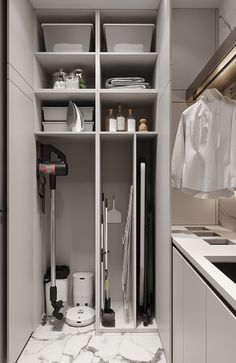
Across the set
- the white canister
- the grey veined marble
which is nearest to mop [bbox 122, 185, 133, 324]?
the grey veined marble

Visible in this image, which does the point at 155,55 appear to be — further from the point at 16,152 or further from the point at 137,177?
the point at 16,152

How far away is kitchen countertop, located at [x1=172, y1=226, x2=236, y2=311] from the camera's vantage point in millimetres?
968

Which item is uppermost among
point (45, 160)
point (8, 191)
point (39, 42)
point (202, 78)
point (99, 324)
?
point (39, 42)

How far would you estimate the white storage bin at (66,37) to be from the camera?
225 centimetres

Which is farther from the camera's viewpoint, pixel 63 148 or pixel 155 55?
pixel 63 148

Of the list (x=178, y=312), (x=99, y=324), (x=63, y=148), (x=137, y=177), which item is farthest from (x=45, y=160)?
(x=178, y=312)

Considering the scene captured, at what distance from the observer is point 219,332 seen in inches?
39.2

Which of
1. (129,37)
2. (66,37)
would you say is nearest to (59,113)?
(66,37)

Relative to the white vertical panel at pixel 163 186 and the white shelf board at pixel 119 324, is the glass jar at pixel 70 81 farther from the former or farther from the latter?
the white shelf board at pixel 119 324

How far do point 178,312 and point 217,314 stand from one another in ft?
2.29

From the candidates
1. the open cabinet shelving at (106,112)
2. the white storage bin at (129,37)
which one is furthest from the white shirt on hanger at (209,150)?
the white storage bin at (129,37)

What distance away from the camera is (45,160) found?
8.17ft

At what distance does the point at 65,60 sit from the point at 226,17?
4.27 feet

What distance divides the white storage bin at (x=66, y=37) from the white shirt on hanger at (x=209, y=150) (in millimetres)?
1039
